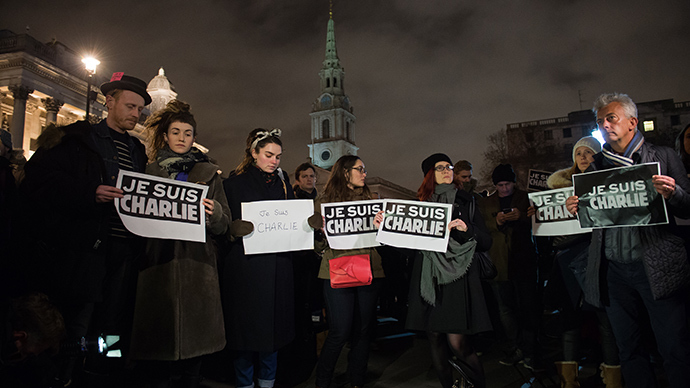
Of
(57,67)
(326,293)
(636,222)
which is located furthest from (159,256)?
(57,67)

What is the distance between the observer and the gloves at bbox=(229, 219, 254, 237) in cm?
341

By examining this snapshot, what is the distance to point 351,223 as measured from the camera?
156 inches

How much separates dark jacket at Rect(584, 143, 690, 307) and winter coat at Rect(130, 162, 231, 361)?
291 cm

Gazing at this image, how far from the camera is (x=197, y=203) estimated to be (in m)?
3.08

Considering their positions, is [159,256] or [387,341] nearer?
[159,256]

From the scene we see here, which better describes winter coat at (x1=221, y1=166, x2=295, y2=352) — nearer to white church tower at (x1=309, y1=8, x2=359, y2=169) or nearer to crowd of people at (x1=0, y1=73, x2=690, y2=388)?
crowd of people at (x1=0, y1=73, x2=690, y2=388)

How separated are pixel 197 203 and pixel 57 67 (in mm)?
37861

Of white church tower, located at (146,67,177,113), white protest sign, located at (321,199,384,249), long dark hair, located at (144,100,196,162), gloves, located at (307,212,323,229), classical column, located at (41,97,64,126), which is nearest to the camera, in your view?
long dark hair, located at (144,100,196,162)

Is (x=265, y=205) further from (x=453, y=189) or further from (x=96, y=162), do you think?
(x=453, y=189)

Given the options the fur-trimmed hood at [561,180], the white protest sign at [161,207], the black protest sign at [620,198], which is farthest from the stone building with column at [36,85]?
the black protest sign at [620,198]

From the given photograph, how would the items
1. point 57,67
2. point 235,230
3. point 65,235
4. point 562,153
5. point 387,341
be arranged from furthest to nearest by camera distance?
point 562,153 < point 57,67 < point 387,341 < point 235,230 < point 65,235

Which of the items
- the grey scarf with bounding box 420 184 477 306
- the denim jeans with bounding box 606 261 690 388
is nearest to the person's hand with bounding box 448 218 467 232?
the grey scarf with bounding box 420 184 477 306

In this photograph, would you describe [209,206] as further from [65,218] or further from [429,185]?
[429,185]

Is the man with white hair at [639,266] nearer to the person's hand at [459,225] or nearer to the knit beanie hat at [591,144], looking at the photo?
the person's hand at [459,225]
